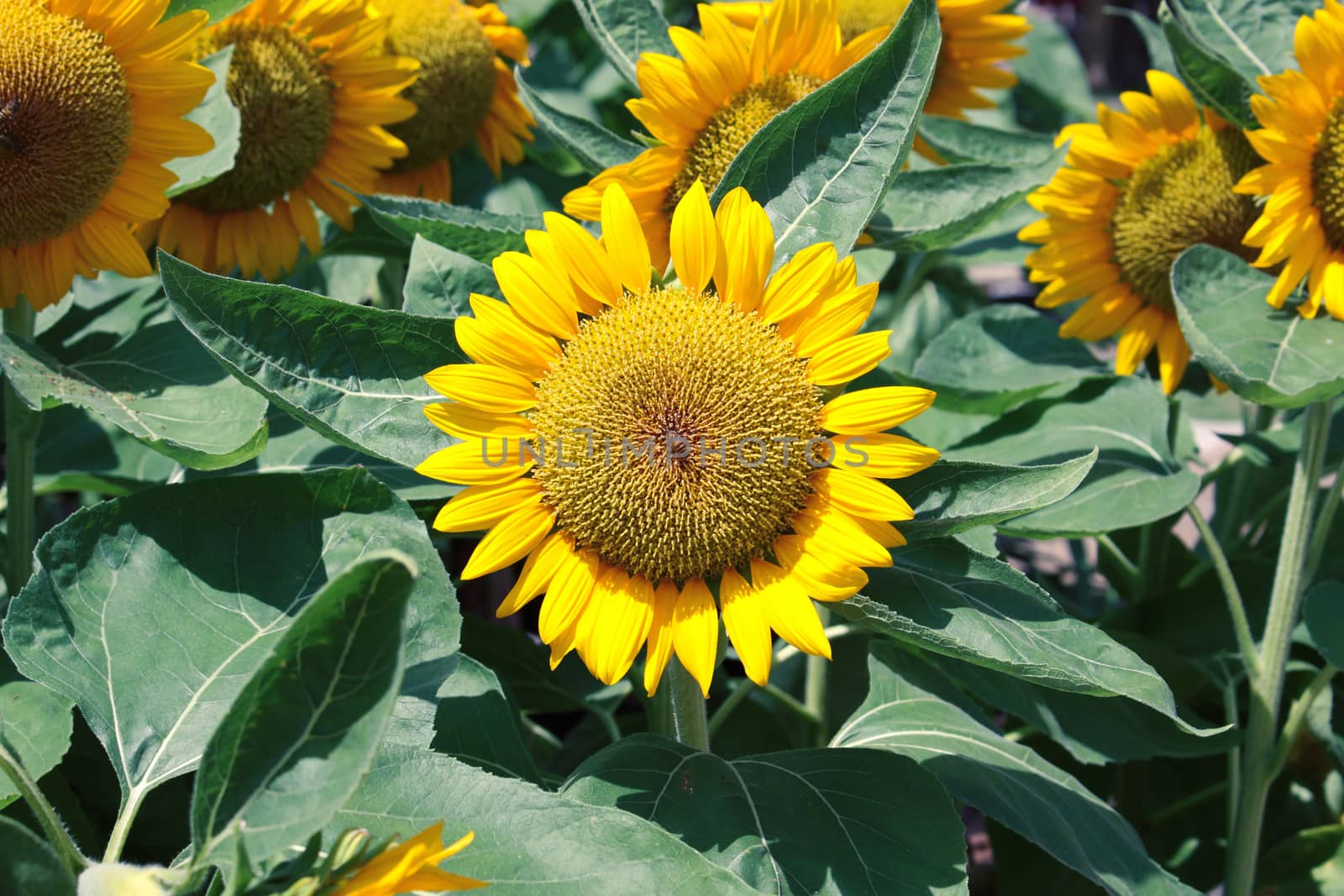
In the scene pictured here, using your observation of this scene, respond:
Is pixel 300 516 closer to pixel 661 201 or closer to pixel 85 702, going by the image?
pixel 85 702

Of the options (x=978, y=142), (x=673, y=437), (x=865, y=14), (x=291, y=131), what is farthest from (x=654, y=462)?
(x=865, y=14)

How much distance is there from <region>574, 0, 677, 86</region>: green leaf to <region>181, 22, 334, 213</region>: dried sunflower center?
29 centimetres

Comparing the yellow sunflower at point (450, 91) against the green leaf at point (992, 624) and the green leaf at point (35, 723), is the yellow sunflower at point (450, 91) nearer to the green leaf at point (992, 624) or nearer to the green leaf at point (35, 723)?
the green leaf at point (35, 723)

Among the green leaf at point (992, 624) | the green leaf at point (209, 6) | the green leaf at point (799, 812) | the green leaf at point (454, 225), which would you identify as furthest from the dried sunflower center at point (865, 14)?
the green leaf at point (799, 812)

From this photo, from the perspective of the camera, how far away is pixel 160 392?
→ 3.57 ft

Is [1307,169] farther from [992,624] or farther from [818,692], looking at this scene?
[818,692]

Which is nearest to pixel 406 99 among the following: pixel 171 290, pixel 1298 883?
pixel 171 290

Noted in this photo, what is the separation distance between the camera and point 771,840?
86 cm

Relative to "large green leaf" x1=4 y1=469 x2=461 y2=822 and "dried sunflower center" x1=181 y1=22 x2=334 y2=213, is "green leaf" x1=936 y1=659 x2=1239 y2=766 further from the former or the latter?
"dried sunflower center" x1=181 y1=22 x2=334 y2=213

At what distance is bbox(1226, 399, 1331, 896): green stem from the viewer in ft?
3.90

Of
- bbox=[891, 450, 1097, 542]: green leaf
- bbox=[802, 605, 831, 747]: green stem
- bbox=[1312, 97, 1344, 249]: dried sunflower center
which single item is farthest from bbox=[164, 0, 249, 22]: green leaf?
bbox=[1312, 97, 1344, 249]: dried sunflower center

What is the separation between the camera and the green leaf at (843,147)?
0.89 m

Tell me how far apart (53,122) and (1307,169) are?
3.47ft

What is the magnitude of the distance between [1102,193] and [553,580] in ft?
2.63
